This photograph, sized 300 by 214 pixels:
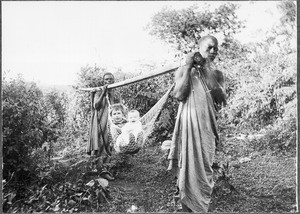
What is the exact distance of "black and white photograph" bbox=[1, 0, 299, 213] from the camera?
13.6 ft

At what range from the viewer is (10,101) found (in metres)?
4.27

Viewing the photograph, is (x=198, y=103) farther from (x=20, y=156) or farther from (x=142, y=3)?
(x=20, y=156)

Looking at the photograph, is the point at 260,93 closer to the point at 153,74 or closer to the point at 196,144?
the point at 196,144

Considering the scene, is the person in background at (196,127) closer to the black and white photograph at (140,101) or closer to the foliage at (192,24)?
the black and white photograph at (140,101)

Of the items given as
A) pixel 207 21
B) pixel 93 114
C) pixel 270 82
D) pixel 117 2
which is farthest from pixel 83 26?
pixel 270 82

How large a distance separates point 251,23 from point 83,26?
184 centimetres

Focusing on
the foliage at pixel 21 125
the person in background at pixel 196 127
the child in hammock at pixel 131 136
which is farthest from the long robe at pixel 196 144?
the foliage at pixel 21 125

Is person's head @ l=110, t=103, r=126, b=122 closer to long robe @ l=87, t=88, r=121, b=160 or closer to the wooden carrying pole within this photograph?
long robe @ l=87, t=88, r=121, b=160

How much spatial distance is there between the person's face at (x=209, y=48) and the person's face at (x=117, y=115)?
47.3 inches

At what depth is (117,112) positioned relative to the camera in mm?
4523

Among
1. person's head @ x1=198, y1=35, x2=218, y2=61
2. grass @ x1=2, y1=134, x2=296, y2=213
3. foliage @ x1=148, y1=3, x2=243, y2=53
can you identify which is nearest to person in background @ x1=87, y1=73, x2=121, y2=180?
grass @ x1=2, y1=134, x2=296, y2=213

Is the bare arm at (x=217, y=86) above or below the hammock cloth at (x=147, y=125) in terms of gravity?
above

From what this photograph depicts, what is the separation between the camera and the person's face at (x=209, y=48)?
390cm

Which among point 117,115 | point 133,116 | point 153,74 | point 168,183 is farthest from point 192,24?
point 168,183
